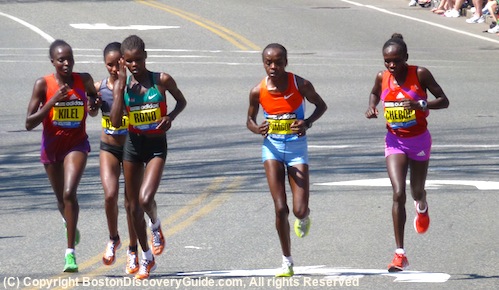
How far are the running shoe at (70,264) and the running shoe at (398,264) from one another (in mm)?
2526

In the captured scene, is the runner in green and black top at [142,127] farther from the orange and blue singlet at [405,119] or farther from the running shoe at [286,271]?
the orange and blue singlet at [405,119]

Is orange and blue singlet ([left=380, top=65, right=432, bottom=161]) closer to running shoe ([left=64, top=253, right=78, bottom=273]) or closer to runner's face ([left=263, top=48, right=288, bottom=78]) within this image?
runner's face ([left=263, top=48, right=288, bottom=78])

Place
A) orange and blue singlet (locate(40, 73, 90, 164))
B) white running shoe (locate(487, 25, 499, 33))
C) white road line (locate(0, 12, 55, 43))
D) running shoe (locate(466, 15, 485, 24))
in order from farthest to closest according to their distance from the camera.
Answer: running shoe (locate(466, 15, 485, 24)) < white running shoe (locate(487, 25, 499, 33)) < white road line (locate(0, 12, 55, 43)) < orange and blue singlet (locate(40, 73, 90, 164))

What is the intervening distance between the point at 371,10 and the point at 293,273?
89.9ft

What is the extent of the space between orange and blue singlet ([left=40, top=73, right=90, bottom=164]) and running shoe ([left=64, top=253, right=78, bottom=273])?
887 millimetres

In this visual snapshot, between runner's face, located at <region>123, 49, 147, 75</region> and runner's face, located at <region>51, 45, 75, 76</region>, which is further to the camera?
runner's face, located at <region>51, 45, 75, 76</region>

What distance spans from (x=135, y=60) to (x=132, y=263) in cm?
164

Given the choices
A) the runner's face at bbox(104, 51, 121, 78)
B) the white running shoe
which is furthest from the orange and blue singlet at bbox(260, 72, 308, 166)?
the white running shoe

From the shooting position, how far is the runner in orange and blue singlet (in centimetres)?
966

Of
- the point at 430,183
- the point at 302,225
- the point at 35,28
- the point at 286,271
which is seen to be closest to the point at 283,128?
the point at 302,225

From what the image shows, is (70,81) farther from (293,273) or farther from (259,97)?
(293,273)

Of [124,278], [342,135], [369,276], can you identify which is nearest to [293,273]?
[369,276]

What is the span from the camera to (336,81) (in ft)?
81.2

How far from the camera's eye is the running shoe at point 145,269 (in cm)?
950
